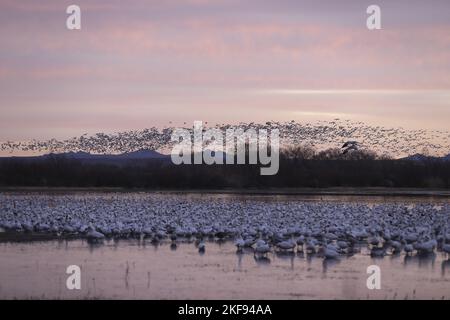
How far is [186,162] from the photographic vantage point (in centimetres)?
7269

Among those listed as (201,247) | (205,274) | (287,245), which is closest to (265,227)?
(287,245)

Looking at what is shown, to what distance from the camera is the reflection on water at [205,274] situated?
49.8 feet

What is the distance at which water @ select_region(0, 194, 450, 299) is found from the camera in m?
15.1

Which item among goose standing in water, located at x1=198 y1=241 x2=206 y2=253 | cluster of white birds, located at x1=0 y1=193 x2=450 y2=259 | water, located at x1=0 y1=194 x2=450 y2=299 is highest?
cluster of white birds, located at x1=0 y1=193 x2=450 y2=259

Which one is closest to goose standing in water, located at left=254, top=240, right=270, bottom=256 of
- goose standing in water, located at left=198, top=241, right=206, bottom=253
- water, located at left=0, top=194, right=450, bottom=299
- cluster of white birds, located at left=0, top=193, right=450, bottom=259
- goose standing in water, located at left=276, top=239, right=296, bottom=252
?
cluster of white birds, located at left=0, top=193, right=450, bottom=259

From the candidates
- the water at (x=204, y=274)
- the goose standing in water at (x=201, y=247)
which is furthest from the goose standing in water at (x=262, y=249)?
the goose standing in water at (x=201, y=247)

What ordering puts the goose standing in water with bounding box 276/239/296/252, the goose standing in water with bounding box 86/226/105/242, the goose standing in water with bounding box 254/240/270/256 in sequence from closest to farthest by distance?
the goose standing in water with bounding box 254/240/270/256 < the goose standing in water with bounding box 276/239/296/252 < the goose standing in water with bounding box 86/226/105/242

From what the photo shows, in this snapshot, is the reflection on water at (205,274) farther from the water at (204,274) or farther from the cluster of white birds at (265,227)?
the cluster of white birds at (265,227)

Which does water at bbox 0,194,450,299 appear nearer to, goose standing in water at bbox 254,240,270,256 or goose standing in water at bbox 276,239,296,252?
goose standing in water at bbox 254,240,270,256

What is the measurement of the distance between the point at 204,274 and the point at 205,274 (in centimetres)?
2

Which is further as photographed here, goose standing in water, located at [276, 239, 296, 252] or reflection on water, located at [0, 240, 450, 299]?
goose standing in water, located at [276, 239, 296, 252]

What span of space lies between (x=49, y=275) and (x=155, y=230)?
760 centimetres

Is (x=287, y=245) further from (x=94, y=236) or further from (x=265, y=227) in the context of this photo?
(x=94, y=236)

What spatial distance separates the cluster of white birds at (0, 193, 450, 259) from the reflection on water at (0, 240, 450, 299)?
0.87m
